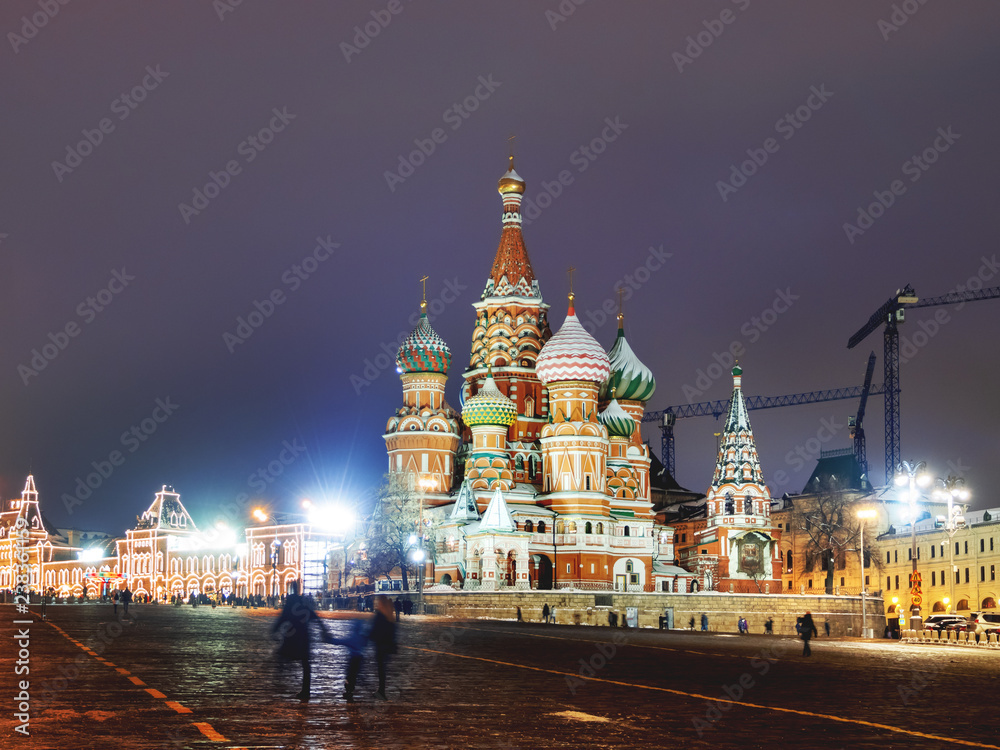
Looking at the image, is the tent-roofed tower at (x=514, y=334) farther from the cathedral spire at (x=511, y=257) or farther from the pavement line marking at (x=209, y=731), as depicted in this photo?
the pavement line marking at (x=209, y=731)

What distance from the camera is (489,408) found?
79938 millimetres

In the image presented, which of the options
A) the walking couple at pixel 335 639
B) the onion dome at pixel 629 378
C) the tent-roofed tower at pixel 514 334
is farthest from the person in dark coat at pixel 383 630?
the onion dome at pixel 629 378

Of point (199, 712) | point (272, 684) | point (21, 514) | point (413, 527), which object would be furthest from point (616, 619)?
point (21, 514)

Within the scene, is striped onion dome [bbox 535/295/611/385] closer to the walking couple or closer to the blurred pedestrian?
the walking couple

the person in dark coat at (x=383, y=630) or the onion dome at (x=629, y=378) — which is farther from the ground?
the onion dome at (x=629, y=378)

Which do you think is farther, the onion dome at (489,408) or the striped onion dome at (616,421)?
the striped onion dome at (616,421)

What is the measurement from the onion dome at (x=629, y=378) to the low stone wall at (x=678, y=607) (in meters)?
26.6

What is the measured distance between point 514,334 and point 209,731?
73.9m

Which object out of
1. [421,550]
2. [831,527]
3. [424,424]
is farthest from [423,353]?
[831,527]

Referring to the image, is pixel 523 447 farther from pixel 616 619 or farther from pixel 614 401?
pixel 616 619

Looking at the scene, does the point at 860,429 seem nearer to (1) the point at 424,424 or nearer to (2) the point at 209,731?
(1) the point at 424,424

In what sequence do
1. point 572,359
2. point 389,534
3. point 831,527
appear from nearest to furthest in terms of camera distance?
point 389,534
point 572,359
point 831,527

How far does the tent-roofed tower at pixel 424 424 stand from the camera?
8175 cm

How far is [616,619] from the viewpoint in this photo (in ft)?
189
